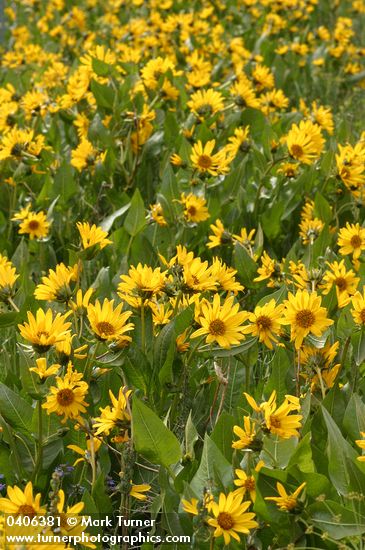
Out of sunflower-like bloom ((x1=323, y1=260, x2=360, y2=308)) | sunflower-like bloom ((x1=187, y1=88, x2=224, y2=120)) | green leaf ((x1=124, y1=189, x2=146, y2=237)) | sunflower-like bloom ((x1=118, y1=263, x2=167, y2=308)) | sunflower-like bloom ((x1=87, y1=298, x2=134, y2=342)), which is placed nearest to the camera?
sunflower-like bloom ((x1=87, y1=298, x2=134, y2=342))

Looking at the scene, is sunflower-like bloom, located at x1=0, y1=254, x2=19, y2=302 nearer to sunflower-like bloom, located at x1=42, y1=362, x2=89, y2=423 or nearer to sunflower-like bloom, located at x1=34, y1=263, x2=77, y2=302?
sunflower-like bloom, located at x1=34, y1=263, x2=77, y2=302

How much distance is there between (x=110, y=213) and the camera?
13.1 feet

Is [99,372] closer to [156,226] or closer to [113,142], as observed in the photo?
[156,226]

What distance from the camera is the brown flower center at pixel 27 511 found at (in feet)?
5.49

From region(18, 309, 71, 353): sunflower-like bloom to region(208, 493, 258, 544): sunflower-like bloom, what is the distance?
50cm

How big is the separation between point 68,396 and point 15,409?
29cm

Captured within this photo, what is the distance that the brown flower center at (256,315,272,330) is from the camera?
7.19ft

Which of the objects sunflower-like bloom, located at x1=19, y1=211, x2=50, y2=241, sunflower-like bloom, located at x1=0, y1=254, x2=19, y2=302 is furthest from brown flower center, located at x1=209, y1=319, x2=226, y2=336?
sunflower-like bloom, located at x1=19, y1=211, x2=50, y2=241

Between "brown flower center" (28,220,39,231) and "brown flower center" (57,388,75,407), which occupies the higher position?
"brown flower center" (57,388,75,407)

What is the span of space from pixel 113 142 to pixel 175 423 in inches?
75.0

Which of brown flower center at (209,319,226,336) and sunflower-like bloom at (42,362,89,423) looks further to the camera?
brown flower center at (209,319,226,336)

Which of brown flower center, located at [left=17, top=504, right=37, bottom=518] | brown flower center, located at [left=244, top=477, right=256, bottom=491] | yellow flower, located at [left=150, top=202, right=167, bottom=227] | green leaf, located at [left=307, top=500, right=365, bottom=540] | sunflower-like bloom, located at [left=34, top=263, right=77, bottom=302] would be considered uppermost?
sunflower-like bloom, located at [left=34, top=263, right=77, bottom=302]

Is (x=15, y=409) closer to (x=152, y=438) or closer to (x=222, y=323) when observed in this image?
(x=152, y=438)

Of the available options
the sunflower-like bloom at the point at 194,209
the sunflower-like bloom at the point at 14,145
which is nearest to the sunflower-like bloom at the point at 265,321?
the sunflower-like bloom at the point at 194,209
